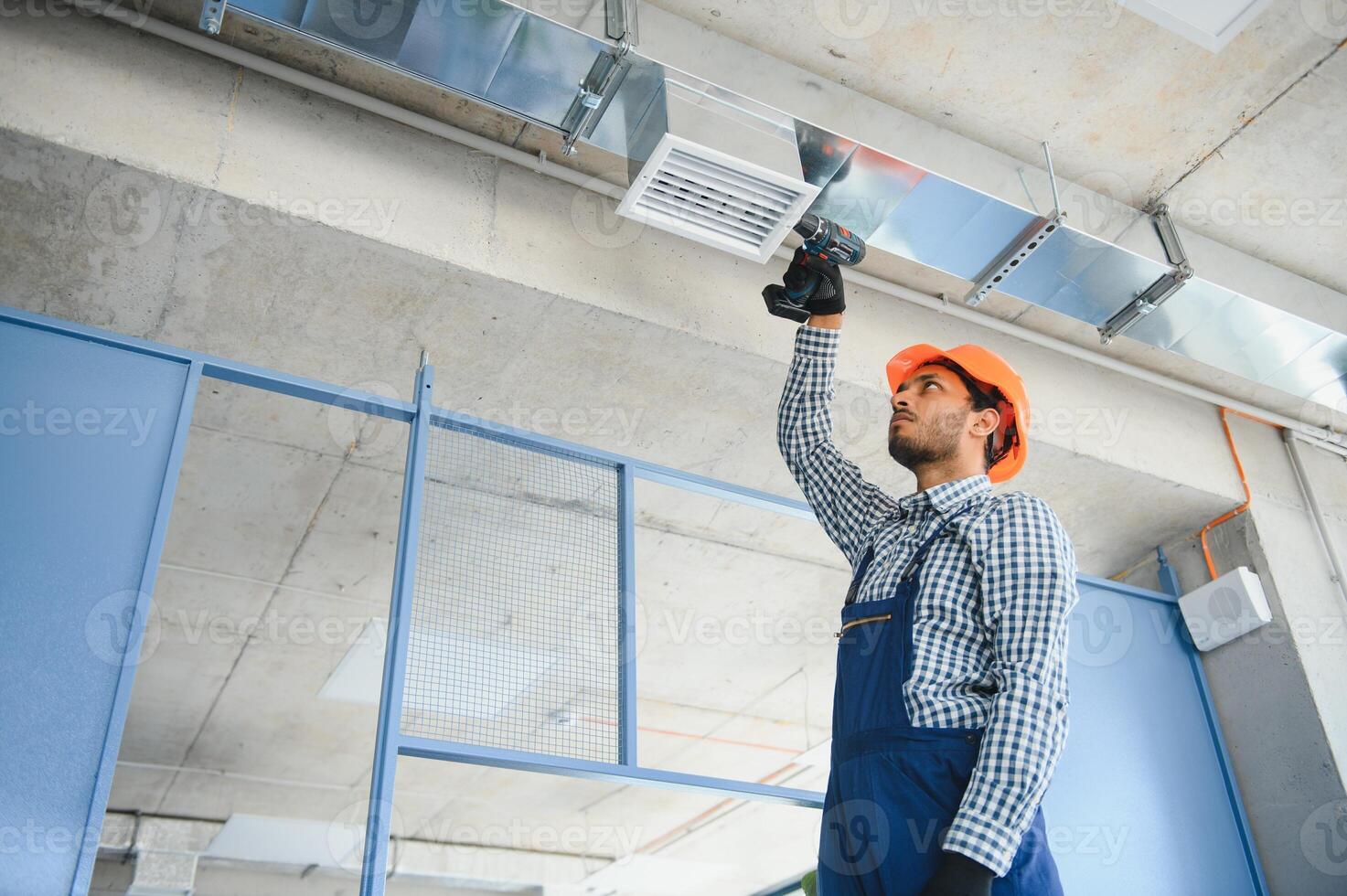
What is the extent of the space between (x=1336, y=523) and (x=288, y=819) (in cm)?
570

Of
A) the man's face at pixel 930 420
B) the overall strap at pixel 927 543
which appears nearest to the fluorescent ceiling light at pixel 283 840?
the man's face at pixel 930 420

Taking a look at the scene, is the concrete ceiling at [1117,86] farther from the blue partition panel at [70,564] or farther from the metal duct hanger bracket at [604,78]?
the blue partition panel at [70,564]

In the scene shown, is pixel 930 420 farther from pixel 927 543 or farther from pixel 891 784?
pixel 891 784

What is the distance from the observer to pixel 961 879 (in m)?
1.54

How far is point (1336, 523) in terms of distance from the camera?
399 centimetres

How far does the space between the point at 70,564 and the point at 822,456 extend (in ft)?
5.01

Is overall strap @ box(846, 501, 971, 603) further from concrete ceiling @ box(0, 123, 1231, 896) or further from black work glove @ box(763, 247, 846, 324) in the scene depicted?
concrete ceiling @ box(0, 123, 1231, 896)

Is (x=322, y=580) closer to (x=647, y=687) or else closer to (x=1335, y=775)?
(x=647, y=687)

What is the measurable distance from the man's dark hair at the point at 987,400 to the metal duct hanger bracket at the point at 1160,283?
1197 mm

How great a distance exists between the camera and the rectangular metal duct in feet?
8.58

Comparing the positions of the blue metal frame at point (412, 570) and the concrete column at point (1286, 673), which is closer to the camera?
the blue metal frame at point (412, 570)

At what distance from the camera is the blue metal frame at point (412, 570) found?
2238mm

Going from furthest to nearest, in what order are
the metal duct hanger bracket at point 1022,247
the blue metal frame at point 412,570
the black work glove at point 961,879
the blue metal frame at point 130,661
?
1. the metal duct hanger bracket at point 1022,247
2. the blue metal frame at point 412,570
3. the blue metal frame at point 130,661
4. the black work glove at point 961,879

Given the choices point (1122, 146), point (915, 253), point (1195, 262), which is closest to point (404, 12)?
point (915, 253)
